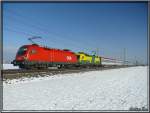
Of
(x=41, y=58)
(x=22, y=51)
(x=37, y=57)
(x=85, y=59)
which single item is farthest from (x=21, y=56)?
(x=85, y=59)

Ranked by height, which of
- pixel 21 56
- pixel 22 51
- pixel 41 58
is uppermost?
pixel 22 51

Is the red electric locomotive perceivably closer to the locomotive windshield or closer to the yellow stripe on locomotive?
the locomotive windshield

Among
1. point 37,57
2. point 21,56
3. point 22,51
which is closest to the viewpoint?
point 21,56

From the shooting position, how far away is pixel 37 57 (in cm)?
2605

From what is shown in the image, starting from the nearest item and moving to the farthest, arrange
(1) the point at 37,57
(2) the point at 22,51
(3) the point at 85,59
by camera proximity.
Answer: (2) the point at 22,51, (1) the point at 37,57, (3) the point at 85,59

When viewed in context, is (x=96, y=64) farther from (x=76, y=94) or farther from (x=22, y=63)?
(x=76, y=94)

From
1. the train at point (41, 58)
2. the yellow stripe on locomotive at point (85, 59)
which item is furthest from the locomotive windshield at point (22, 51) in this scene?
the yellow stripe on locomotive at point (85, 59)

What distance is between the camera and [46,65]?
27.9 meters

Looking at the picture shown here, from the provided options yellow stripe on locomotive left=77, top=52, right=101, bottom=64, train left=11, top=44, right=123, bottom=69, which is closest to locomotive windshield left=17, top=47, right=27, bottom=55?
train left=11, top=44, right=123, bottom=69

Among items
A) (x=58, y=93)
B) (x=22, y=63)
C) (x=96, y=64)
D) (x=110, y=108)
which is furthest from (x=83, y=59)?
(x=110, y=108)

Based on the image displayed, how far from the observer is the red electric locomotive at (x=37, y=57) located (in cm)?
2477

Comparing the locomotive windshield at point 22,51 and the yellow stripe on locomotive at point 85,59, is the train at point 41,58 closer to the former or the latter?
the locomotive windshield at point 22,51

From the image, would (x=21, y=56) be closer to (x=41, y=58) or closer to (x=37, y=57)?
(x=37, y=57)

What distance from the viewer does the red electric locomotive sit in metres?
24.8
